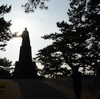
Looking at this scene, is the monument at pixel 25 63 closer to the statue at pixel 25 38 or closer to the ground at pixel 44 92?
the statue at pixel 25 38

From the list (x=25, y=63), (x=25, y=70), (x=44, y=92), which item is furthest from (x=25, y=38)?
(x=44, y=92)

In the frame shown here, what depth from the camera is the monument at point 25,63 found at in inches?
1406

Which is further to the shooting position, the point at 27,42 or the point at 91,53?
the point at 91,53

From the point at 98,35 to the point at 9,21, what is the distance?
1227 cm

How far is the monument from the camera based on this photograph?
35719 mm

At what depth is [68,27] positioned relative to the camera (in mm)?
39031

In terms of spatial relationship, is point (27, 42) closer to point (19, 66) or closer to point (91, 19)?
point (19, 66)

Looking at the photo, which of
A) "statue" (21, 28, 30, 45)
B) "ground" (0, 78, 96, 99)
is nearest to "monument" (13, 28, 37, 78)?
"statue" (21, 28, 30, 45)

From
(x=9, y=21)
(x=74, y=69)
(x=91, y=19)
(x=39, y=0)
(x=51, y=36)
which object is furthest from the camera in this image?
(x=51, y=36)

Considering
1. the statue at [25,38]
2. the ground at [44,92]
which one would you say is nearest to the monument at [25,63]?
the statue at [25,38]

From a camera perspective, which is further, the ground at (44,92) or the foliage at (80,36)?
the foliage at (80,36)

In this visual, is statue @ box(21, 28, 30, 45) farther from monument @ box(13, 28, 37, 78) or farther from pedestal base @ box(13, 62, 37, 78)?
pedestal base @ box(13, 62, 37, 78)

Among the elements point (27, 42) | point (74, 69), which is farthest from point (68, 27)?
point (74, 69)

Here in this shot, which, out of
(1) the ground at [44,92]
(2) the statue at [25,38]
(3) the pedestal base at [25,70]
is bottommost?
(1) the ground at [44,92]
